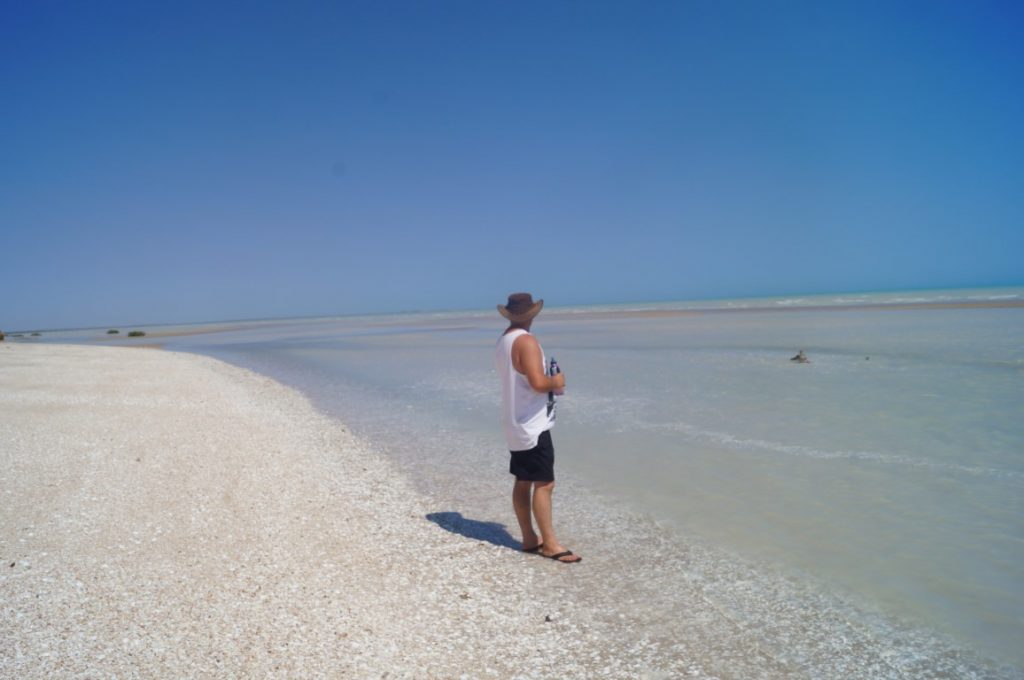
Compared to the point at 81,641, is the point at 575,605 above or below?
below

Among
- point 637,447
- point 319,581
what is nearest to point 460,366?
point 637,447

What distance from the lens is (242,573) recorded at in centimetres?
466

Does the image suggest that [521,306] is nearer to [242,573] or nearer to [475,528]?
[475,528]

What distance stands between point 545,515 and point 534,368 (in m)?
1.21

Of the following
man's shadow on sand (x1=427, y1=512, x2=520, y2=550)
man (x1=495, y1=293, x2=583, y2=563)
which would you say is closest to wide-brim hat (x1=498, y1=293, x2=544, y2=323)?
man (x1=495, y1=293, x2=583, y2=563)

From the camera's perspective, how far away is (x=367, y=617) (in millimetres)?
4125

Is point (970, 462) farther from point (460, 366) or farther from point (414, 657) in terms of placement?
point (460, 366)

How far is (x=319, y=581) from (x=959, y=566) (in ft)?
15.5

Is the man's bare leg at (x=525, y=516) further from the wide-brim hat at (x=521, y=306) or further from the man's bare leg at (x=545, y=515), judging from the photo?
the wide-brim hat at (x=521, y=306)

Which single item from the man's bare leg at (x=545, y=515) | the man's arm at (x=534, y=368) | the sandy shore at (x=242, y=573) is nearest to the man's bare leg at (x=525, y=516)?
the man's bare leg at (x=545, y=515)

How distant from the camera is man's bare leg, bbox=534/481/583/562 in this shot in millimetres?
5264

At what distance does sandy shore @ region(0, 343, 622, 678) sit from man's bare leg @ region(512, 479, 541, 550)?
0.24 m

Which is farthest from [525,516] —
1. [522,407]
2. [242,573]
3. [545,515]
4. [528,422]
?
[242,573]

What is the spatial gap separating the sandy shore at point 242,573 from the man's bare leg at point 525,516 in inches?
9.6
